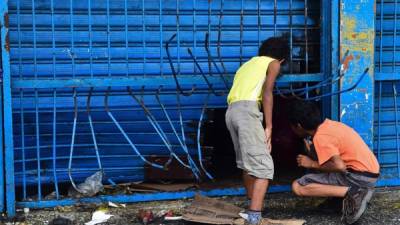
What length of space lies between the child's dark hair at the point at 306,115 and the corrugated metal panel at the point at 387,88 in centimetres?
94

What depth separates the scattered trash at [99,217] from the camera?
4.54 meters

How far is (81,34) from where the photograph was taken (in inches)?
188

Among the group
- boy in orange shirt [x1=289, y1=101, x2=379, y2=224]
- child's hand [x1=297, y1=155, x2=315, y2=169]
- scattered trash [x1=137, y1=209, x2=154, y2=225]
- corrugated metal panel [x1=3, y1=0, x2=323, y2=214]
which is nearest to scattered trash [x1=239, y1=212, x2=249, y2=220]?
boy in orange shirt [x1=289, y1=101, x2=379, y2=224]

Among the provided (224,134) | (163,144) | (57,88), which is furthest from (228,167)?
(57,88)

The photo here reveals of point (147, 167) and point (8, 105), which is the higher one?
point (8, 105)

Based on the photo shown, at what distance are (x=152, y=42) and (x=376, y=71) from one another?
1.96 metres

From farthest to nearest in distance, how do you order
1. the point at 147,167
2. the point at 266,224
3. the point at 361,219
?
the point at 147,167, the point at 361,219, the point at 266,224

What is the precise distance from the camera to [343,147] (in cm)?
443

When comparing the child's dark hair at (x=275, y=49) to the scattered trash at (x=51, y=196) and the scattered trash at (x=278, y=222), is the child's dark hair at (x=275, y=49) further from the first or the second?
the scattered trash at (x=51, y=196)

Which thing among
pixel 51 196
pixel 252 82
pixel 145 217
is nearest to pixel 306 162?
pixel 252 82

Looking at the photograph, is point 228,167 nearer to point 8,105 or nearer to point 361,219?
point 361,219

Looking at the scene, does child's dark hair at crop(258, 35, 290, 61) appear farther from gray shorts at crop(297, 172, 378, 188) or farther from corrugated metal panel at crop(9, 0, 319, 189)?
gray shorts at crop(297, 172, 378, 188)

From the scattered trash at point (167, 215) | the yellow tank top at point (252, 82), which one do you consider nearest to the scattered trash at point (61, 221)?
the scattered trash at point (167, 215)

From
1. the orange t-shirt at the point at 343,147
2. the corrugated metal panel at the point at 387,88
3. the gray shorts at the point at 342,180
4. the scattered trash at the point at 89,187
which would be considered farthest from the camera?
the corrugated metal panel at the point at 387,88
